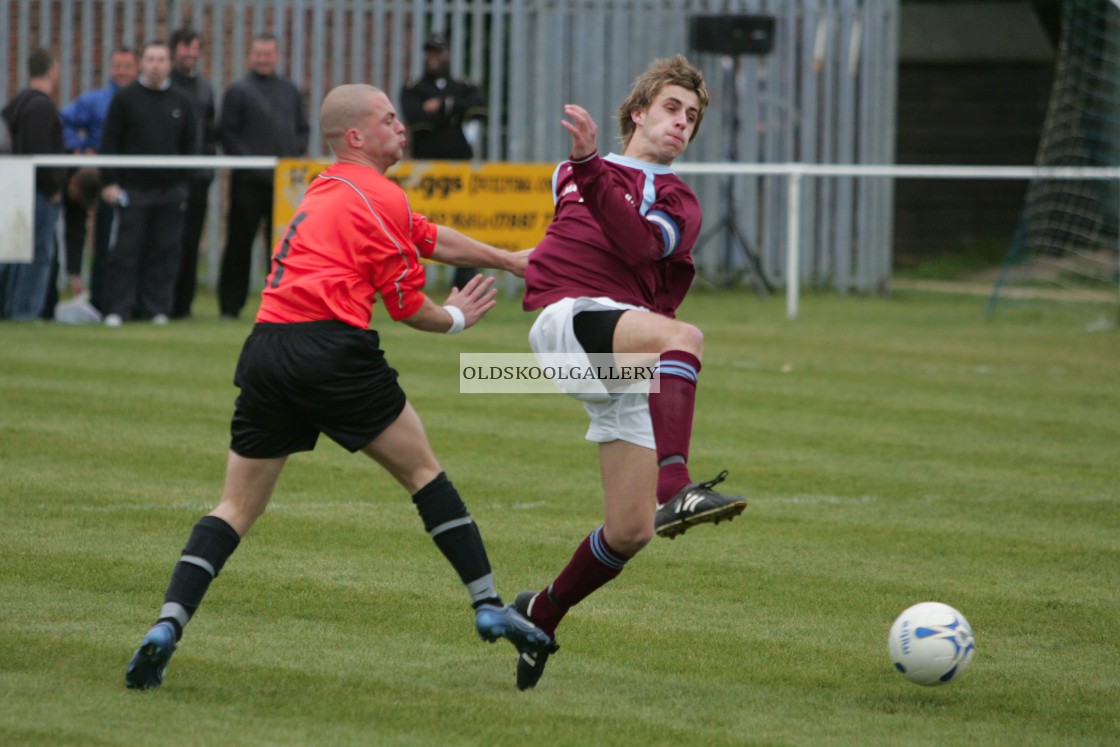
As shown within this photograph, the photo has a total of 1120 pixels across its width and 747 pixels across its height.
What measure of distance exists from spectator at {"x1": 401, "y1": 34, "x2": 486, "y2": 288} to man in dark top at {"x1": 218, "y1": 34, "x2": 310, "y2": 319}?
136 centimetres

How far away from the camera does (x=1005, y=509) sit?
8.21 metres

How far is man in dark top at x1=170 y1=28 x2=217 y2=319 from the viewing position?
1512 centimetres

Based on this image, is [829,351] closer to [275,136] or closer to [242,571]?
[275,136]

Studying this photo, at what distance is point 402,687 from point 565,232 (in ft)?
5.46

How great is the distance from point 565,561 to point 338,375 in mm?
2221

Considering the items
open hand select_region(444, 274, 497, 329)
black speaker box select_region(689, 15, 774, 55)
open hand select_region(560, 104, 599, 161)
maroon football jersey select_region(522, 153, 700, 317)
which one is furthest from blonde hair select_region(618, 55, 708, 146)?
black speaker box select_region(689, 15, 774, 55)

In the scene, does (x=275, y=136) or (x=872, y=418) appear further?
(x=275, y=136)

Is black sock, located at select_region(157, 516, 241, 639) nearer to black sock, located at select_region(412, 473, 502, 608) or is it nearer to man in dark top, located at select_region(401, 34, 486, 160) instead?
black sock, located at select_region(412, 473, 502, 608)

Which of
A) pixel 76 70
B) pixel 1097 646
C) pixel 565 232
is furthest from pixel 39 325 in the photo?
pixel 1097 646

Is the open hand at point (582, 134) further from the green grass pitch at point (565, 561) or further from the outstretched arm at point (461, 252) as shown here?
the green grass pitch at point (565, 561)

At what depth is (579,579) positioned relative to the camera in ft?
17.3

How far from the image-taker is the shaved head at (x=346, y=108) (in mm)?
5078

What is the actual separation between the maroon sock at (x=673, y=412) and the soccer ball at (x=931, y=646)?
93 centimetres

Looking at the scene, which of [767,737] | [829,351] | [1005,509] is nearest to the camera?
[767,737]
